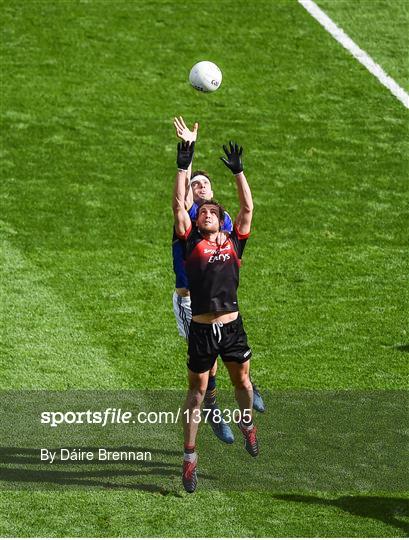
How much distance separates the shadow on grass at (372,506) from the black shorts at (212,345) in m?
1.35

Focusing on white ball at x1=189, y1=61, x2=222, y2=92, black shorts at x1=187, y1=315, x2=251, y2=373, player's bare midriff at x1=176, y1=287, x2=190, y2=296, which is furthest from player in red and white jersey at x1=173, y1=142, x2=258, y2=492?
white ball at x1=189, y1=61, x2=222, y2=92

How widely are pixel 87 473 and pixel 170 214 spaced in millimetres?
6466

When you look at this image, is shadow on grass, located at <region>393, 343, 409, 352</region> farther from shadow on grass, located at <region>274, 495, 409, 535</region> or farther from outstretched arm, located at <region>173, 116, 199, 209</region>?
outstretched arm, located at <region>173, 116, 199, 209</region>

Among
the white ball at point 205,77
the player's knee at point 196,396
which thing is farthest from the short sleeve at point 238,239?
the white ball at point 205,77

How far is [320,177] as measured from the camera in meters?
18.5

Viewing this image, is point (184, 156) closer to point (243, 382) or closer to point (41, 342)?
point (243, 382)

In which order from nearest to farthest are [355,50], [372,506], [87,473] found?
[372,506], [87,473], [355,50]

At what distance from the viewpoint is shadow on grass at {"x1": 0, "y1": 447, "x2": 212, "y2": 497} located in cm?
1146

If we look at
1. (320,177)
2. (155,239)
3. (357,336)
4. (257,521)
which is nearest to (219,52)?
(320,177)

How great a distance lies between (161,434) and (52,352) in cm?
221

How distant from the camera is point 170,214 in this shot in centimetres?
1756

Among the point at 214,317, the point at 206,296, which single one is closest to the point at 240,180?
the point at 206,296

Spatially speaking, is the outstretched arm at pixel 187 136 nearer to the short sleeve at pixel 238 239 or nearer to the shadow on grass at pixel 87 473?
the short sleeve at pixel 238 239

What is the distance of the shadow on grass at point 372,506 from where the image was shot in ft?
35.7
